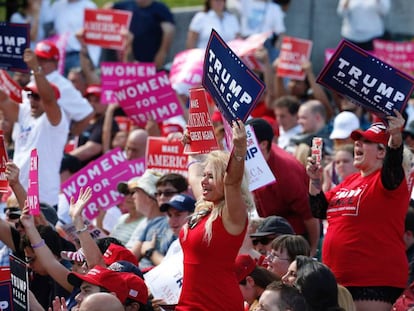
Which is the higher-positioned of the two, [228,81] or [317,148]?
[228,81]

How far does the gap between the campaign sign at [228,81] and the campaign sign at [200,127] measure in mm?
417

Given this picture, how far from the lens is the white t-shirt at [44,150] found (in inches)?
420

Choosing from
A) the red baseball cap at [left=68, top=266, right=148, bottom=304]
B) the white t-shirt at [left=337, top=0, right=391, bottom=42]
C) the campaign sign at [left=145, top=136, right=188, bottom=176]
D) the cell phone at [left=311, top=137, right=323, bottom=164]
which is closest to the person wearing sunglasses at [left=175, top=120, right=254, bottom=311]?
the red baseball cap at [left=68, top=266, right=148, bottom=304]

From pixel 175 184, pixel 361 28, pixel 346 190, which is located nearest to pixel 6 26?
pixel 175 184

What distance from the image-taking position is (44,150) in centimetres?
1070

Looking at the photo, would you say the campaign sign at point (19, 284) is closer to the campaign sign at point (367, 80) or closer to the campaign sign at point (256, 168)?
the campaign sign at point (256, 168)

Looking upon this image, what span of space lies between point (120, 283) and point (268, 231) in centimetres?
156

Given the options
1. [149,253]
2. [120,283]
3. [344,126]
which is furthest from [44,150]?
[120,283]

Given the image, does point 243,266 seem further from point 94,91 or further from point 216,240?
Result: point 94,91

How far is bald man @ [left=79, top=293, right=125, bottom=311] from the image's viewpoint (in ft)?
22.4

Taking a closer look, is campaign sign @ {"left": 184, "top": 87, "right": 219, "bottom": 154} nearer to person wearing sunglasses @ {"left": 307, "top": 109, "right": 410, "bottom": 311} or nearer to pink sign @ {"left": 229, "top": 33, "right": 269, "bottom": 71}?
person wearing sunglasses @ {"left": 307, "top": 109, "right": 410, "bottom": 311}

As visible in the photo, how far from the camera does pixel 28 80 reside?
1366 centimetres

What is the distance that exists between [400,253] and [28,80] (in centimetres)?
644

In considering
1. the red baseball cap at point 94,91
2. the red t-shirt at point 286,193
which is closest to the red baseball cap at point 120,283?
the red t-shirt at point 286,193
